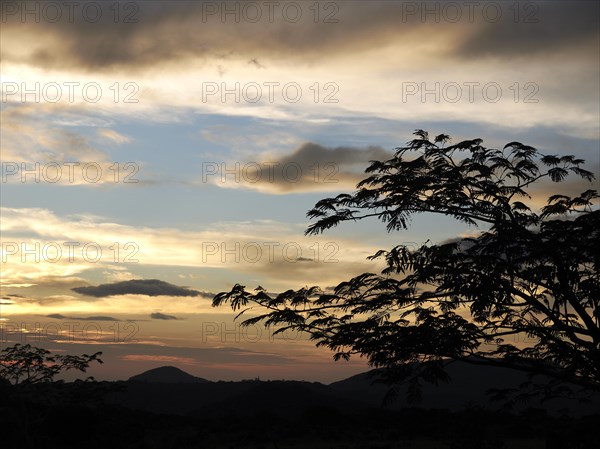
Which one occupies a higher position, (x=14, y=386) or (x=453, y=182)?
(x=453, y=182)

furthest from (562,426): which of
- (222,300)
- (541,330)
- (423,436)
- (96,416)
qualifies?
(222,300)

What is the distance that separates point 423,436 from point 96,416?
23044mm

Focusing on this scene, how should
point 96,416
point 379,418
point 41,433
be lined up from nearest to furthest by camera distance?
1. point 41,433
2. point 96,416
3. point 379,418

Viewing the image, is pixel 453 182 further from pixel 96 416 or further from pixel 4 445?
pixel 96 416

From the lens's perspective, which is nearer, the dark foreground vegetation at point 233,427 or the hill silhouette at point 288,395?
the dark foreground vegetation at point 233,427

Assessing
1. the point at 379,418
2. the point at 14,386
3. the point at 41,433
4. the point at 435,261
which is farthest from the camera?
the point at 379,418

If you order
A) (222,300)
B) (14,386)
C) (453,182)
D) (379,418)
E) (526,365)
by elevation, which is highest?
(453,182)

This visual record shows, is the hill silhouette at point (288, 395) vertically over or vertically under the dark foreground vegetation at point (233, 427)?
under

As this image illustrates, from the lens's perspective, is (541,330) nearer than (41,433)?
Yes

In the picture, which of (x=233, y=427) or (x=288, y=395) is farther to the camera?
(x=288, y=395)

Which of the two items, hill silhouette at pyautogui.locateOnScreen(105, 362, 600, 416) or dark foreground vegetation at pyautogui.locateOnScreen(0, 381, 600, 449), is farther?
hill silhouette at pyautogui.locateOnScreen(105, 362, 600, 416)

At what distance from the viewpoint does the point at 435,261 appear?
17000 millimetres

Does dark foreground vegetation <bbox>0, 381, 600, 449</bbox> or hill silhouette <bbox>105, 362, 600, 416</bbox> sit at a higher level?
dark foreground vegetation <bbox>0, 381, 600, 449</bbox>

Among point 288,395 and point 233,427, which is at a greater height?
point 233,427
